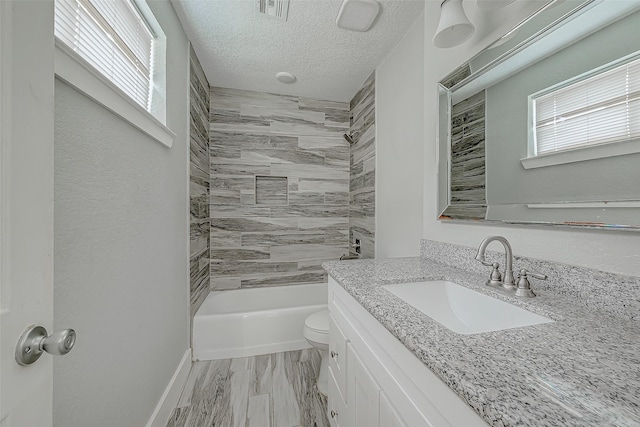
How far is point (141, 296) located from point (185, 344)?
0.90 meters

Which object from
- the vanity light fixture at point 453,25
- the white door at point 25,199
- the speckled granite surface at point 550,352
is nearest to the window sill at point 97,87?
the white door at point 25,199

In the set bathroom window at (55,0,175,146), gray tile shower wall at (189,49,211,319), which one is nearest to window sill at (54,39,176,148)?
bathroom window at (55,0,175,146)

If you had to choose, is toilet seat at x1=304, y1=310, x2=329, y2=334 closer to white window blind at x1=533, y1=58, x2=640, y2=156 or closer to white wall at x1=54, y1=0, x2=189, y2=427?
white wall at x1=54, y1=0, x2=189, y2=427

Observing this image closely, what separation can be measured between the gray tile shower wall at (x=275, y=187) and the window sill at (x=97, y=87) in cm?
147

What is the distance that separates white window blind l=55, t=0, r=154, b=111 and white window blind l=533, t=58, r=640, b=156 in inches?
62.1

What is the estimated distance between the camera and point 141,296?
1.19 metres

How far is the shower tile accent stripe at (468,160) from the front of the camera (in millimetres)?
1152

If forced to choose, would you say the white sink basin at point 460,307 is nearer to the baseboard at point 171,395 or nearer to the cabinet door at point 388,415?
the cabinet door at point 388,415

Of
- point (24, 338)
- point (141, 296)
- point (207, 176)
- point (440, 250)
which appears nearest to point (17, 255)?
point (24, 338)

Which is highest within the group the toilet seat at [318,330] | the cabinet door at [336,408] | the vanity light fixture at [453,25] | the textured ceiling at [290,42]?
the textured ceiling at [290,42]

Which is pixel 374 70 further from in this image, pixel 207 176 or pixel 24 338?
pixel 24 338

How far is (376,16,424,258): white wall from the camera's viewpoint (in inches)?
65.8

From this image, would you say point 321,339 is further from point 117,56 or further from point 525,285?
point 117,56

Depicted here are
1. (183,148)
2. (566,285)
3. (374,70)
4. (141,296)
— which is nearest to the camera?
(566,285)
